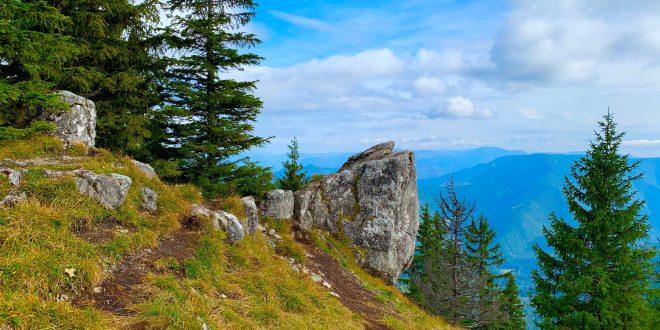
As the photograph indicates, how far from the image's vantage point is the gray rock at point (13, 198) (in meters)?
7.58

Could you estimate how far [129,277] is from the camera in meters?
7.46

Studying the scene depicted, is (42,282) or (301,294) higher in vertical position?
(42,282)

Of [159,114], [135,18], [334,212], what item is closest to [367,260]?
[334,212]

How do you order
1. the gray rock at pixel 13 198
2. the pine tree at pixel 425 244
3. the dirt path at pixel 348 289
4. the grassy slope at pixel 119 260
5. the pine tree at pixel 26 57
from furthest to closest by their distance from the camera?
the pine tree at pixel 425 244 < the dirt path at pixel 348 289 < the pine tree at pixel 26 57 < the gray rock at pixel 13 198 < the grassy slope at pixel 119 260

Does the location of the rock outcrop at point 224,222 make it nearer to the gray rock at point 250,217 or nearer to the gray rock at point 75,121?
the gray rock at point 250,217

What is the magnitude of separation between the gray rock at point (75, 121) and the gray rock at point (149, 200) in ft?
14.0

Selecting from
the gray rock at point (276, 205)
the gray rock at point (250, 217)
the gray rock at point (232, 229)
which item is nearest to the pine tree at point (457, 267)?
the gray rock at point (276, 205)

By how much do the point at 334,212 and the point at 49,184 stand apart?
1648 cm

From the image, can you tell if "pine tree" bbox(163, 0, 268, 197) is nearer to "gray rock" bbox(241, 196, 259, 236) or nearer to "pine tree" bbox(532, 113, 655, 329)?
"gray rock" bbox(241, 196, 259, 236)

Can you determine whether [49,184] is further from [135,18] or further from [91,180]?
[135,18]

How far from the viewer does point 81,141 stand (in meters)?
13.2

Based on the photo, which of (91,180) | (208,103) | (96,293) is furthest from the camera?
(208,103)

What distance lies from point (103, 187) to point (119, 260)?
260 centimetres

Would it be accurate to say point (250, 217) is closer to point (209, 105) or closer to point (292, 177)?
point (209, 105)
